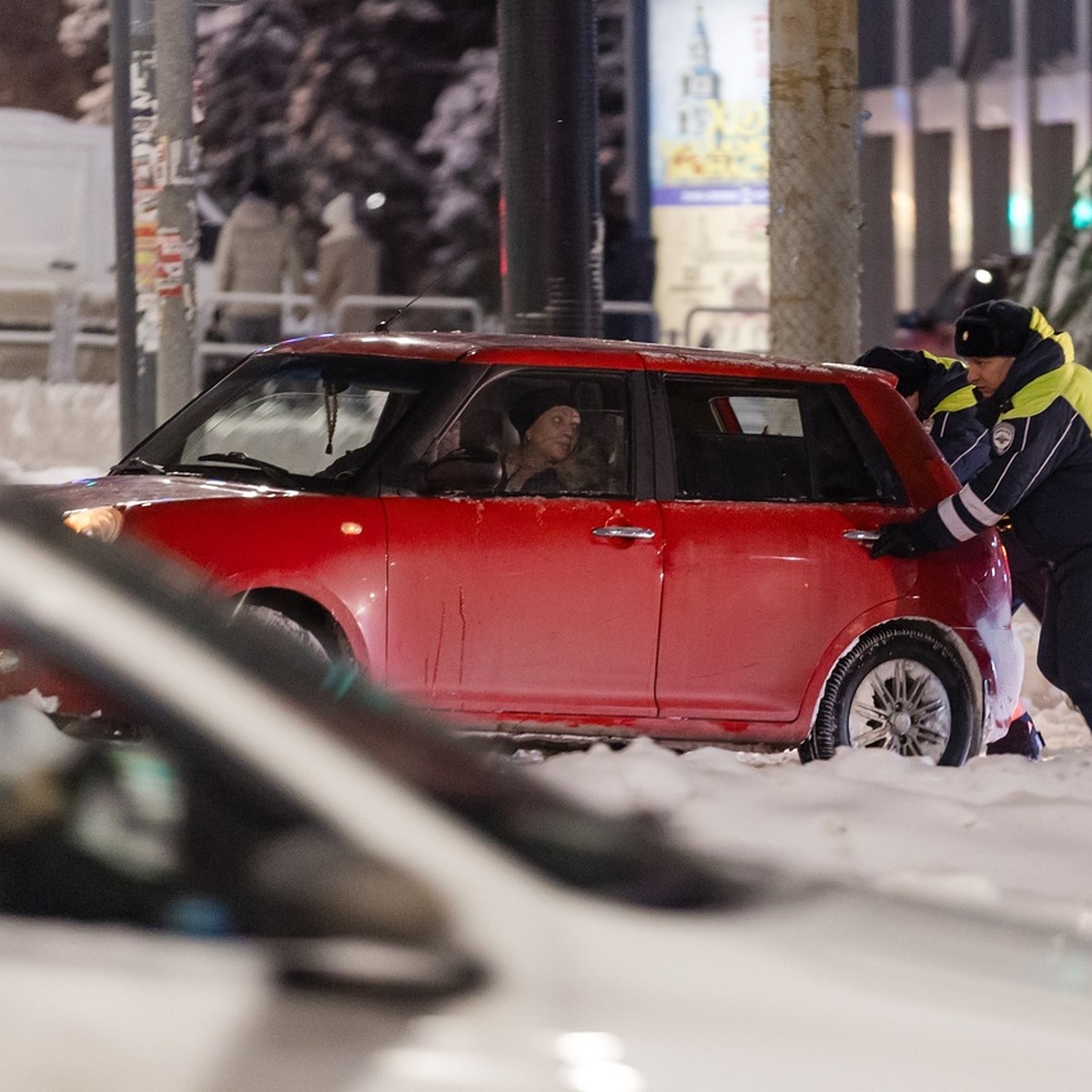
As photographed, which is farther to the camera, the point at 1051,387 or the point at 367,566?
the point at 1051,387

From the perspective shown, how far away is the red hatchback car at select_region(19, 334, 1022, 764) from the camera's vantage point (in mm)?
7340

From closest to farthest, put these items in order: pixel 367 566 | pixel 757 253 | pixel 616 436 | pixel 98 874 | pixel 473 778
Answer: pixel 98 874 < pixel 473 778 < pixel 367 566 < pixel 616 436 < pixel 757 253

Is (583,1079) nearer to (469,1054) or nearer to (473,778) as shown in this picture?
(469,1054)

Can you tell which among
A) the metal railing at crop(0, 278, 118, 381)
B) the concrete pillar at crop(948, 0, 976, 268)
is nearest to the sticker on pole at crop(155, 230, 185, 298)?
the metal railing at crop(0, 278, 118, 381)

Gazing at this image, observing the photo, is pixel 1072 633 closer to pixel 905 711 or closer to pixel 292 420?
pixel 905 711

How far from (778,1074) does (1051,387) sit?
6.00 meters

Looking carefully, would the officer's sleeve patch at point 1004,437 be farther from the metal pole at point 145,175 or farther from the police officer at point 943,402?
the metal pole at point 145,175

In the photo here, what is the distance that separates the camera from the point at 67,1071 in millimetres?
2322

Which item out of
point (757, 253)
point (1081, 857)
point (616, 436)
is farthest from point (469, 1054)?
point (757, 253)

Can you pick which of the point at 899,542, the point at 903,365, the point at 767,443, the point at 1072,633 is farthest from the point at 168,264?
the point at 1072,633

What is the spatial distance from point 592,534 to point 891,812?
186 cm

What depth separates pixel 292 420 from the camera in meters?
7.73

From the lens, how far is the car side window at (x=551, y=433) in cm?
764

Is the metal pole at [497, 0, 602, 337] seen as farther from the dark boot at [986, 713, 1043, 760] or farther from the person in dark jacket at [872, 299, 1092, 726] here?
the dark boot at [986, 713, 1043, 760]
